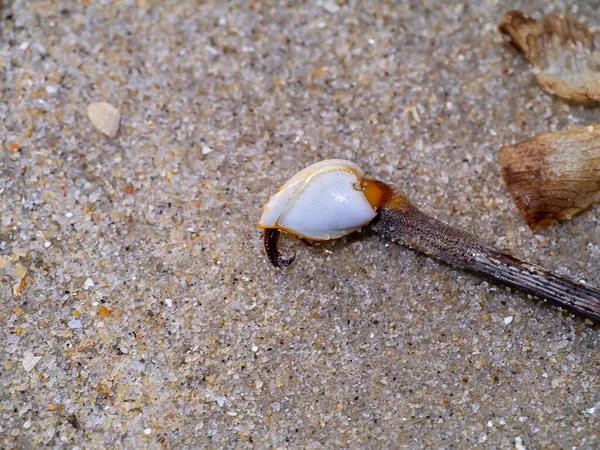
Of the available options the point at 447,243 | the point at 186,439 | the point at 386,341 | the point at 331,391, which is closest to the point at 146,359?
the point at 186,439

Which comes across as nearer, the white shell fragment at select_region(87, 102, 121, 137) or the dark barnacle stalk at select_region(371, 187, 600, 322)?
the dark barnacle stalk at select_region(371, 187, 600, 322)

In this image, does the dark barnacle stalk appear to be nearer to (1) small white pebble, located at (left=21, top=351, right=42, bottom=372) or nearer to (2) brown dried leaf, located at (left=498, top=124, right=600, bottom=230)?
(2) brown dried leaf, located at (left=498, top=124, right=600, bottom=230)

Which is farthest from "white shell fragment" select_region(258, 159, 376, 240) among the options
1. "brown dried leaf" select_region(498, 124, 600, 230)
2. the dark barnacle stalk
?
"brown dried leaf" select_region(498, 124, 600, 230)

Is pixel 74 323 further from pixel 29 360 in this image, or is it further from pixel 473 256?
pixel 473 256

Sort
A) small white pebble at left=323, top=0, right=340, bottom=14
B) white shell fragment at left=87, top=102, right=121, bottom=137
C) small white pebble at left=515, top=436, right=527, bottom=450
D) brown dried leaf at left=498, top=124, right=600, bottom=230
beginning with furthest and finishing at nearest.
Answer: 1. small white pebble at left=323, top=0, right=340, bottom=14
2. white shell fragment at left=87, top=102, right=121, bottom=137
3. brown dried leaf at left=498, top=124, right=600, bottom=230
4. small white pebble at left=515, top=436, right=527, bottom=450

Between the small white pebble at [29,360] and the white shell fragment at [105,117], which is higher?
the white shell fragment at [105,117]

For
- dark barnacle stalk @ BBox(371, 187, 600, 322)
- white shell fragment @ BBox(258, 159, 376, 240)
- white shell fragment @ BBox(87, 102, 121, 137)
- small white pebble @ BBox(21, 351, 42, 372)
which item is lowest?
small white pebble @ BBox(21, 351, 42, 372)

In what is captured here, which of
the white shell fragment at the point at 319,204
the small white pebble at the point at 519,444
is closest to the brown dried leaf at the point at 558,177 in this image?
the white shell fragment at the point at 319,204

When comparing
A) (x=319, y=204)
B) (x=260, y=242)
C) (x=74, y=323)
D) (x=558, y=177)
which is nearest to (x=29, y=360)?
(x=74, y=323)

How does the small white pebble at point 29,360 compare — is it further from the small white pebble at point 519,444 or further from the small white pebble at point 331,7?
the small white pebble at point 331,7
